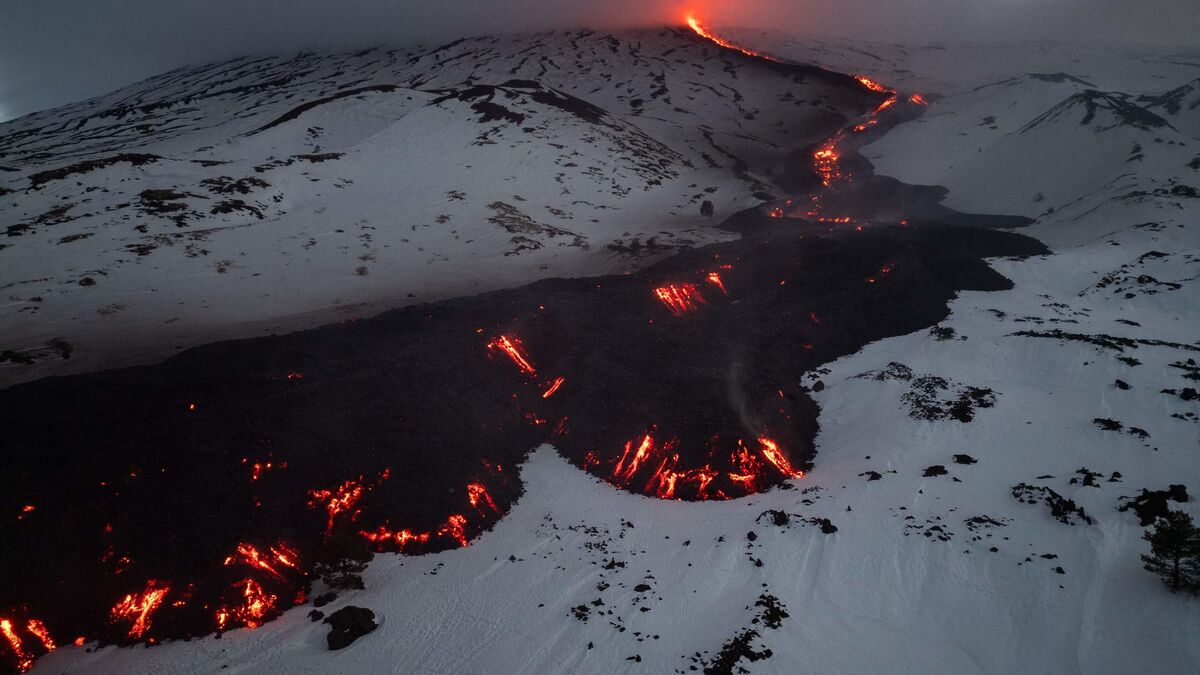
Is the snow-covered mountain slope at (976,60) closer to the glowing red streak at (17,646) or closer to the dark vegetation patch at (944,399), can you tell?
the dark vegetation patch at (944,399)

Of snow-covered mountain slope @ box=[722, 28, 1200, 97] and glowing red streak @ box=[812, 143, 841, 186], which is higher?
snow-covered mountain slope @ box=[722, 28, 1200, 97]

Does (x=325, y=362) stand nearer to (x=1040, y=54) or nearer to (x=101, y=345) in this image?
(x=101, y=345)

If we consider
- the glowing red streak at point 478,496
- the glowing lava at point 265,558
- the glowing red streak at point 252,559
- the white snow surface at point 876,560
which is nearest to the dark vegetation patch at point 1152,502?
the white snow surface at point 876,560

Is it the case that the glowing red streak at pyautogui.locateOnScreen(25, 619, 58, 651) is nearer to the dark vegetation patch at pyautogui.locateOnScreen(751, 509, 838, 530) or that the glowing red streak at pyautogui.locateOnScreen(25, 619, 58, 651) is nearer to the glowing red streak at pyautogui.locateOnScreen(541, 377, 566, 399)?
the glowing red streak at pyautogui.locateOnScreen(541, 377, 566, 399)

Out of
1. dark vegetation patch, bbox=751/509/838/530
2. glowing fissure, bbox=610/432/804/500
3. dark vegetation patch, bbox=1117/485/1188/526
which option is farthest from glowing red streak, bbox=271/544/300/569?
dark vegetation patch, bbox=1117/485/1188/526

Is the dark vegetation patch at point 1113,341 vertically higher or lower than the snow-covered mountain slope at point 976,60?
lower

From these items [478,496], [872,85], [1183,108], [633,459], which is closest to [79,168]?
[478,496]

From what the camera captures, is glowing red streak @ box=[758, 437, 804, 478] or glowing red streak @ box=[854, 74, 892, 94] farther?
glowing red streak @ box=[854, 74, 892, 94]
